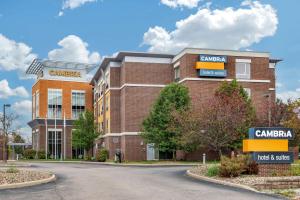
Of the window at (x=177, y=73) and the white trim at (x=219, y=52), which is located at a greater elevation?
the white trim at (x=219, y=52)

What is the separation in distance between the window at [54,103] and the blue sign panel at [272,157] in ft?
222

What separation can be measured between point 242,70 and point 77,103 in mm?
40432

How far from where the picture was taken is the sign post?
21438 millimetres

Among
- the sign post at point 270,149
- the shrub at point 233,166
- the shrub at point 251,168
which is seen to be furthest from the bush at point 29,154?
the shrub at point 251,168

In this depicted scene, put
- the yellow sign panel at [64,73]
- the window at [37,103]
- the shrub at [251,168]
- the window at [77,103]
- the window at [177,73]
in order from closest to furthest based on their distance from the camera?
the shrub at [251,168]
the window at [177,73]
the window at [37,103]
the yellow sign panel at [64,73]
the window at [77,103]

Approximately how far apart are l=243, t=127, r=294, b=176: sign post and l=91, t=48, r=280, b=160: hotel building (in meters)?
29.7

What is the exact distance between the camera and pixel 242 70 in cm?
5572

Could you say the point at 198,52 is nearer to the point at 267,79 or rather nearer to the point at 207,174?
the point at 267,79

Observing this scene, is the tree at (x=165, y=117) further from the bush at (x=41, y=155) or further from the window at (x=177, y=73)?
the bush at (x=41, y=155)

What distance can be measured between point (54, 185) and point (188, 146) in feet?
94.0

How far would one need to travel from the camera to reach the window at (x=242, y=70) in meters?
55.6

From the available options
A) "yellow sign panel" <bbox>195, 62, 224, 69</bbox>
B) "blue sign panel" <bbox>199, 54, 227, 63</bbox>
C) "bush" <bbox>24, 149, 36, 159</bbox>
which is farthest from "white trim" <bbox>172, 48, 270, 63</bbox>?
"bush" <bbox>24, 149, 36, 159</bbox>

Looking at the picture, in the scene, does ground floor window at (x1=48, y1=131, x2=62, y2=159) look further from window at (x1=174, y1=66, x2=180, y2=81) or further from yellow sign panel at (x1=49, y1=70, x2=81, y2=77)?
window at (x1=174, y1=66, x2=180, y2=81)

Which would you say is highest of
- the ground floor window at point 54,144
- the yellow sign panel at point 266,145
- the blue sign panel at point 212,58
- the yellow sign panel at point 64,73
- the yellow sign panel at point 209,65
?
the yellow sign panel at point 64,73
